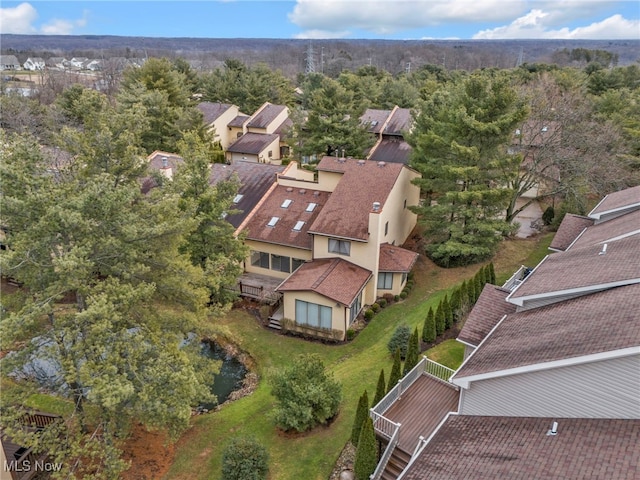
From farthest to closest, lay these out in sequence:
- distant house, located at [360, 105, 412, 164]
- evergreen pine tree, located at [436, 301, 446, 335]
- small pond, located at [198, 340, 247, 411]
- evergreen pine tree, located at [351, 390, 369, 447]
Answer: distant house, located at [360, 105, 412, 164]
evergreen pine tree, located at [436, 301, 446, 335]
small pond, located at [198, 340, 247, 411]
evergreen pine tree, located at [351, 390, 369, 447]

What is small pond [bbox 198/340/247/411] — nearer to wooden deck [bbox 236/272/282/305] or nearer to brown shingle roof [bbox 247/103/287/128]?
wooden deck [bbox 236/272/282/305]

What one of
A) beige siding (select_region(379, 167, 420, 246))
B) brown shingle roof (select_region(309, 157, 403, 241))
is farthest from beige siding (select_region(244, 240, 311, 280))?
beige siding (select_region(379, 167, 420, 246))

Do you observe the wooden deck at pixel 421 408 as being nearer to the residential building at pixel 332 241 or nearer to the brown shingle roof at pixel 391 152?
the residential building at pixel 332 241

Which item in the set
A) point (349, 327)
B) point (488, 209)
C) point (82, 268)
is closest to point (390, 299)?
point (349, 327)

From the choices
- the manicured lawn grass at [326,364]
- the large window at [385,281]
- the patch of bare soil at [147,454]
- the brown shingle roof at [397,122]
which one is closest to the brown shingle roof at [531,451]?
the manicured lawn grass at [326,364]

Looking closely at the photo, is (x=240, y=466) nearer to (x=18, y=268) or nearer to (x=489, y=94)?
(x=18, y=268)
